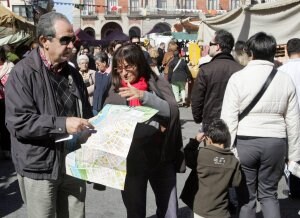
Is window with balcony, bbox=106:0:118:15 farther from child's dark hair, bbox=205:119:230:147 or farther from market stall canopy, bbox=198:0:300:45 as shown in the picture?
child's dark hair, bbox=205:119:230:147

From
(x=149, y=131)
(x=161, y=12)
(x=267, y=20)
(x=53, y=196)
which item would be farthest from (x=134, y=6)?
(x=53, y=196)

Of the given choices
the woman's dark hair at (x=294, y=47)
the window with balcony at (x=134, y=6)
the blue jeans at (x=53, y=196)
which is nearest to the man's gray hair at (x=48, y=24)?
the blue jeans at (x=53, y=196)

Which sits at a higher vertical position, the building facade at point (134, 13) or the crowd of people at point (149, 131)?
the building facade at point (134, 13)

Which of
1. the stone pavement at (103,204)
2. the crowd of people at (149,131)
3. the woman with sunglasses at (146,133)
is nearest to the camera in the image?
the crowd of people at (149,131)

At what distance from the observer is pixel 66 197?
2951mm

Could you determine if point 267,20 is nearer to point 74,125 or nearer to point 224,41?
point 224,41

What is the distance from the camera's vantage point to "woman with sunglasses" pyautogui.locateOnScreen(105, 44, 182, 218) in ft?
9.78

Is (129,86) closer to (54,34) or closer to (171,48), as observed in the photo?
(54,34)

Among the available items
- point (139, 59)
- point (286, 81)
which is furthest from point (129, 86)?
point (286, 81)

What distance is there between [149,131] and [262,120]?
3.55 ft

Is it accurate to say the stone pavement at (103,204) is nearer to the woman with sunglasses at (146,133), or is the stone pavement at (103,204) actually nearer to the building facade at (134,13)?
the woman with sunglasses at (146,133)

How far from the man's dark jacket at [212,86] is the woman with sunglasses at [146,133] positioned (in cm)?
130

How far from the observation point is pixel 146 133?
116 inches

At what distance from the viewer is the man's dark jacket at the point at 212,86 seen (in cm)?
446
